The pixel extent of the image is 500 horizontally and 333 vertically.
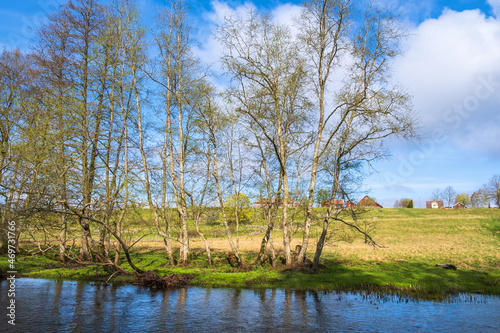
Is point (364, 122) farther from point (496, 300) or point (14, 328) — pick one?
point (14, 328)

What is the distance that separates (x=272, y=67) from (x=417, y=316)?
16125 millimetres

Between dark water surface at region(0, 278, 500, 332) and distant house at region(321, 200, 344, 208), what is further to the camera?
distant house at region(321, 200, 344, 208)

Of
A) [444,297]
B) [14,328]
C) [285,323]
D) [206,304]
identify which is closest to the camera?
[14,328]

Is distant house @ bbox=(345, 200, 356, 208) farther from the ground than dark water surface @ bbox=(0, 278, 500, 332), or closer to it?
farther from the ground

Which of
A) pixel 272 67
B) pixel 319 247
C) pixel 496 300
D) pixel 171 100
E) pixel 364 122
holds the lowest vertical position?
pixel 496 300

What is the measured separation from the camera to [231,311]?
13.0m

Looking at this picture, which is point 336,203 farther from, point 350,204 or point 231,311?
point 231,311

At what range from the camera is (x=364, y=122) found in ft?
66.4

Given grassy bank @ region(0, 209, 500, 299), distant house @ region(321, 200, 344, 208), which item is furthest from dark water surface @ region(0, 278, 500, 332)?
distant house @ region(321, 200, 344, 208)

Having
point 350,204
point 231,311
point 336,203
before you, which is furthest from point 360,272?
point 231,311

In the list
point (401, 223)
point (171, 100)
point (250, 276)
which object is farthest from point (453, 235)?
point (171, 100)

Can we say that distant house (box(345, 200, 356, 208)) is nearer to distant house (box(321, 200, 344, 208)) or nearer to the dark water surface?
distant house (box(321, 200, 344, 208))

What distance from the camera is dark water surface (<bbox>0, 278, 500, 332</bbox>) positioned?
10961mm

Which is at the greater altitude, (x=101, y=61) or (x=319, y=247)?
(x=101, y=61)
